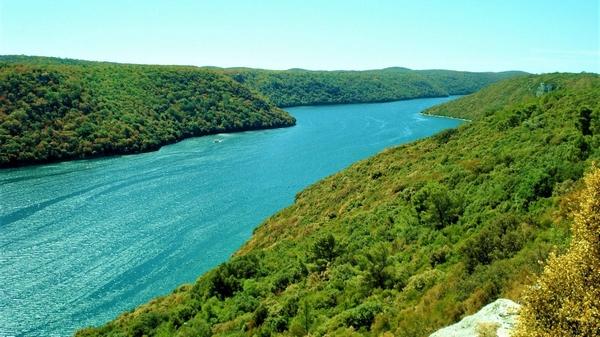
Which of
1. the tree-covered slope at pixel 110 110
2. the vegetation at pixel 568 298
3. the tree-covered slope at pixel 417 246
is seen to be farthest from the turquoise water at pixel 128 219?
the vegetation at pixel 568 298

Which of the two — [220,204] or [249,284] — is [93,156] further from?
[249,284]

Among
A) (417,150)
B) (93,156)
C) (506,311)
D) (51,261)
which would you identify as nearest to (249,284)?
(506,311)

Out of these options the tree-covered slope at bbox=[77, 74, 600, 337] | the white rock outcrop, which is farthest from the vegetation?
the tree-covered slope at bbox=[77, 74, 600, 337]

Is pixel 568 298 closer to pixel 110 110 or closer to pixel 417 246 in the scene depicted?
pixel 417 246

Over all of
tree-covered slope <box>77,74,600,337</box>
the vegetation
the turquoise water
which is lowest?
the turquoise water

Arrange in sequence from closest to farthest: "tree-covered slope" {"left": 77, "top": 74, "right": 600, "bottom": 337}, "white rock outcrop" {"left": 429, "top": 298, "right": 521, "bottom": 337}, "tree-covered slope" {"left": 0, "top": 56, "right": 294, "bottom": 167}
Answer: "white rock outcrop" {"left": 429, "top": 298, "right": 521, "bottom": 337}
"tree-covered slope" {"left": 77, "top": 74, "right": 600, "bottom": 337}
"tree-covered slope" {"left": 0, "top": 56, "right": 294, "bottom": 167}

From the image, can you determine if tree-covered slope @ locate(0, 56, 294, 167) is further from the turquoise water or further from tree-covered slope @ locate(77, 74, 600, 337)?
tree-covered slope @ locate(77, 74, 600, 337)

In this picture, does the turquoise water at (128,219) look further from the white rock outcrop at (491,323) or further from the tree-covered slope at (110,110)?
the white rock outcrop at (491,323)
